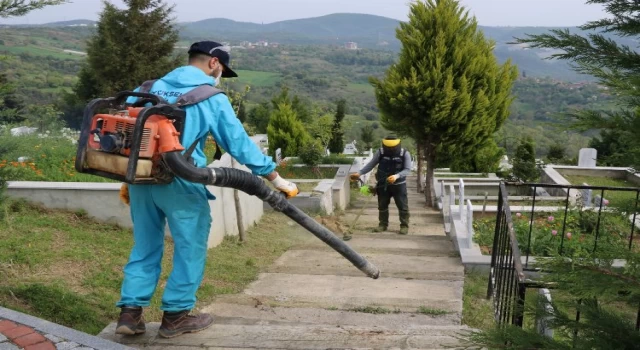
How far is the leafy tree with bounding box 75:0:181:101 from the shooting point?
22.6 m

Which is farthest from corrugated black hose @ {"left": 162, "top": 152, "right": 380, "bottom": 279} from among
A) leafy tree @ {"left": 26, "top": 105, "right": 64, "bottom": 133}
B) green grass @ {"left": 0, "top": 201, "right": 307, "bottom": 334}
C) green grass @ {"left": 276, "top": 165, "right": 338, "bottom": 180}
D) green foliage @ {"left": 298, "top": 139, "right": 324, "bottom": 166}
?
green foliage @ {"left": 298, "top": 139, "right": 324, "bottom": 166}

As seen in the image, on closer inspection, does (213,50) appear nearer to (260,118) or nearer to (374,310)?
(374,310)

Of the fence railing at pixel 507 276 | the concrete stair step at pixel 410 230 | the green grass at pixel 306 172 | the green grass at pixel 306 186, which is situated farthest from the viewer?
the green grass at pixel 306 172

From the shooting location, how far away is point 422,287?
6.04 meters

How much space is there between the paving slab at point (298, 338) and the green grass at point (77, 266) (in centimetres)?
64

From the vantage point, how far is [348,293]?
5824 millimetres

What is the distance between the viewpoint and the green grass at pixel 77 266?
4441 millimetres

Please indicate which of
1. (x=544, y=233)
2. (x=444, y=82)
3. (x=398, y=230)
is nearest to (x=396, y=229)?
(x=398, y=230)

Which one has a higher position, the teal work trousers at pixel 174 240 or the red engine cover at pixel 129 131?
the red engine cover at pixel 129 131

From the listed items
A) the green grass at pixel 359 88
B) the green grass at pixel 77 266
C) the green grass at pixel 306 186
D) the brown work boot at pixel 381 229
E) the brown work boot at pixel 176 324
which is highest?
the brown work boot at pixel 176 324

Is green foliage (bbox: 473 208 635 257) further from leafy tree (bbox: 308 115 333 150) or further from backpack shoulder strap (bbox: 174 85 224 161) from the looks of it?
leafy tree (bbox: 308 115 333 150)

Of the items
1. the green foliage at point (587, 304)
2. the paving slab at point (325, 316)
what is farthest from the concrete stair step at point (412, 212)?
the green foliage at point (587, 304)

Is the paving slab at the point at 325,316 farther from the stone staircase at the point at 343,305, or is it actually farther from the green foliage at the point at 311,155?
the green foliage at the point at 311,155

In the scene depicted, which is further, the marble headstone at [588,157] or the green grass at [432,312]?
the marble headstone at [588,157]
